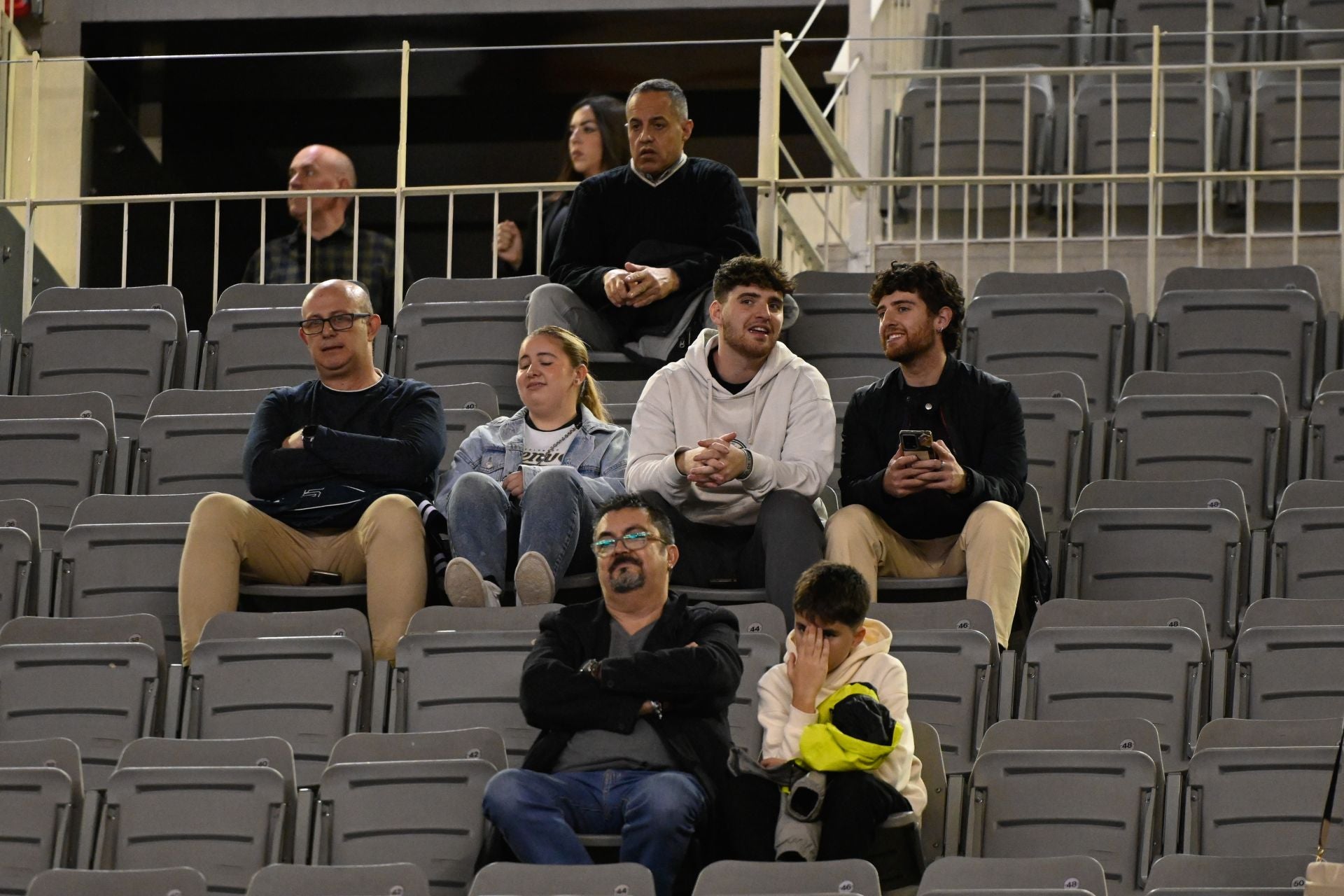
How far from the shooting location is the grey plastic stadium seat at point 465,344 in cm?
630

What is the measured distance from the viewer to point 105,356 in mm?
6438

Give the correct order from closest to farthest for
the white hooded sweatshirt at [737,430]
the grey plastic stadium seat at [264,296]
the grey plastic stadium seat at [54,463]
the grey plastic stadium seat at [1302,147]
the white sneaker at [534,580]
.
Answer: the white sneaker at [534,580], the white hooded sweatshirt at [737,430], the grey plastic stadium seat at [54,463], the grey plastic stadium seat at [264,296], the grey plastic stadium seat at [1302,147]

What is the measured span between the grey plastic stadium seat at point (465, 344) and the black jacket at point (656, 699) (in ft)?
7.07

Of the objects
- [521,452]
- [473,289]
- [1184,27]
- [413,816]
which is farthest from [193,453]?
[1184,27]

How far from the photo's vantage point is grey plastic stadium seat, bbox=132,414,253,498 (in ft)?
18.9

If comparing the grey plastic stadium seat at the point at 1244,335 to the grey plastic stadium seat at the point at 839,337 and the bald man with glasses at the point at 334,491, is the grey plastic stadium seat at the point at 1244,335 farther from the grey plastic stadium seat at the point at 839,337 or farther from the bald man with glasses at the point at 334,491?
the bald man with glasses at the point at 334,491

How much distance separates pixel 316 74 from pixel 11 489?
5.24 metres

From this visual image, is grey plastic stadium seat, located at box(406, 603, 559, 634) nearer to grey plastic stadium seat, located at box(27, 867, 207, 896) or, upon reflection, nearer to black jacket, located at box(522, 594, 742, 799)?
black jacket, located at box(522, 594, 742, 799)

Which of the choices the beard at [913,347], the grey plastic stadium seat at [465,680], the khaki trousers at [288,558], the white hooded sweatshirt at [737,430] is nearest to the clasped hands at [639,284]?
the white hooded sweatshirt at [737,430]

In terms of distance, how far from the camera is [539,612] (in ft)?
15.4

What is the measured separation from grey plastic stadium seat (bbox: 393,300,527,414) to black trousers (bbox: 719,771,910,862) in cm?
Result: 243

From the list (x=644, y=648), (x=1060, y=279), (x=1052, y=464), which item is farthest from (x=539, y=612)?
(x=1060, y=279)

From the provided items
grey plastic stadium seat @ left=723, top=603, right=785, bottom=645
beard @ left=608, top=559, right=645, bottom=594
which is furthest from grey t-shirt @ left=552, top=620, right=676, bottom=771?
grey plastic stadium seat @ left=723, top=603, right=785, bottom=645

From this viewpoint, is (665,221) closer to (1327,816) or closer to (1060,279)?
(1060,279)
